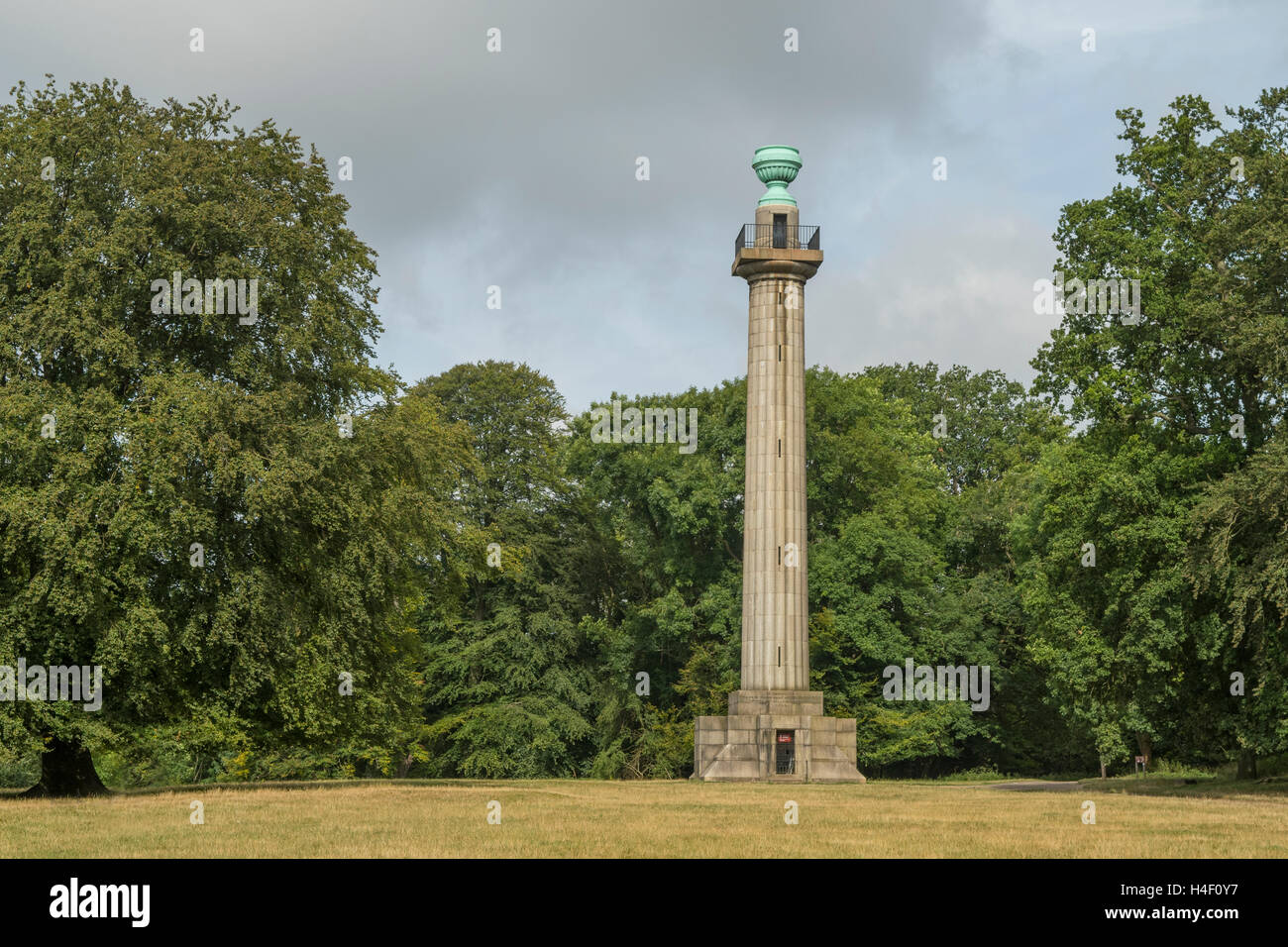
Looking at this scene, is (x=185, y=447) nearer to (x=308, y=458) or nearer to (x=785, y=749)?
(x=308, y=458)

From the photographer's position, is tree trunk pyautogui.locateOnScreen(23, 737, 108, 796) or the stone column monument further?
the stone column monument

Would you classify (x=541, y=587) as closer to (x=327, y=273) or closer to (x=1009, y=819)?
(x=327, y=273)

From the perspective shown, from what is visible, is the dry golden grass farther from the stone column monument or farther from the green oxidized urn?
the green oxidized urn

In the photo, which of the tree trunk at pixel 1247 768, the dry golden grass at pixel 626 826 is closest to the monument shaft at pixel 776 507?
the dry golden grass at pixel 626 826

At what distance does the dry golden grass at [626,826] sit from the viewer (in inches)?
777

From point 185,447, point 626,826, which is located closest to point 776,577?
point 185,447

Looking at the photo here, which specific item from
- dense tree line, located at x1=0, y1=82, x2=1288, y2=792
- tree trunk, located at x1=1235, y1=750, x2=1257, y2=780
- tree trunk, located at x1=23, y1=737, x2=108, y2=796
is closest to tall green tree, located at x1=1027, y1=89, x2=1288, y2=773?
dense tree line, located at x1=0, y1=82, x2=1288, y2=792

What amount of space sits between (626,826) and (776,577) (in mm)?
26439

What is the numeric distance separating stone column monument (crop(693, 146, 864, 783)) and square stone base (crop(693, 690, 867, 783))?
0.11 ft

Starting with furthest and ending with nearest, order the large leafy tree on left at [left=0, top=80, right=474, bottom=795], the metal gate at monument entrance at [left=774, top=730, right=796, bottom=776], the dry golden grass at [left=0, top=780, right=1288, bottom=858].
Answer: the metal gate at monument entrance at [left=774, top=730, right=796, bottom=776] → the large leafy tree on left at [left=0, top=80, right=474, bottom=795] → the dry golden grass at [left=0, top=780, right=1288, bottom=858]

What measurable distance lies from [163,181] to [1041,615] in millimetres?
36475

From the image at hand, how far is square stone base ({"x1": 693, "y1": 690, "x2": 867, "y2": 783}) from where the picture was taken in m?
48.7

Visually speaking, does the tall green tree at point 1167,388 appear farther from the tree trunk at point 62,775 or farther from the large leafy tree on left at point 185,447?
the tree trunk at point 62,775
